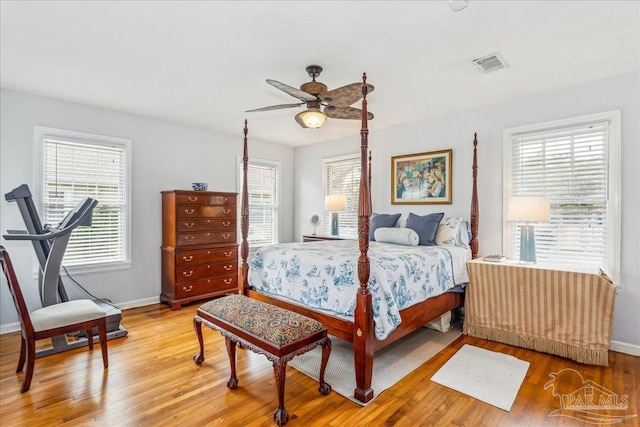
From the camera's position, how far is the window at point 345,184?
5328mm

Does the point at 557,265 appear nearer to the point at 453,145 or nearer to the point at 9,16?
the point at 453,145

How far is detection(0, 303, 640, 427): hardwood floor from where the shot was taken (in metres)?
2.03

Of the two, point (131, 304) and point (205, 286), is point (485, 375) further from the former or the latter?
point (131, 304)

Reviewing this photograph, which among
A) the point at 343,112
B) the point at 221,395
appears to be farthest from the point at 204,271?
the point at 343,112

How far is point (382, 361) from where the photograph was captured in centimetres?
281

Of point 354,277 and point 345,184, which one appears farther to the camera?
point 345,184

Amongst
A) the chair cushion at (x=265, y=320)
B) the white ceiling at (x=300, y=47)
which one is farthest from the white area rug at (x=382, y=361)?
the white ceiling at (x=300, y=47)

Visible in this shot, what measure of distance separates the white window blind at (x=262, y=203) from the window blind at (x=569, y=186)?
3.88 m

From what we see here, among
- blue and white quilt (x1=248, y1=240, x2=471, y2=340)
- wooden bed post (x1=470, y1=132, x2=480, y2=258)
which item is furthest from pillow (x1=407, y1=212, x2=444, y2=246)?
wooden bed post (x1=470, y1=132, x2=480, y2=258)

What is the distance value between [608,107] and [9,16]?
4.90 metres

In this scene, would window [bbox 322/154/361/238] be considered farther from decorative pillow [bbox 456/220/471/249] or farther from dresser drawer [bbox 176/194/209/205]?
dresser drawer [bbox 176/194/209/205]

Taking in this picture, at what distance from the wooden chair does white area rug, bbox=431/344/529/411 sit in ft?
9.08

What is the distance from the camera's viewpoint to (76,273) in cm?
385

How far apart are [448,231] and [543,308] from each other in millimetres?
1184
